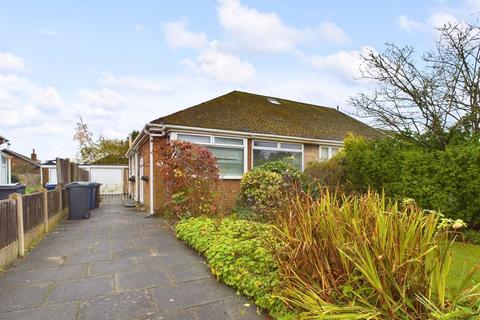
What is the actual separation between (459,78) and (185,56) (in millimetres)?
8142

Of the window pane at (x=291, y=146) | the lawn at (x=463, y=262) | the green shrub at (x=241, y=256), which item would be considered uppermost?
the window pane at (x=291, y=146)

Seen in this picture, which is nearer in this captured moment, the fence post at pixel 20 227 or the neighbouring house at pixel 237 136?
the fence post at pixel 20 227

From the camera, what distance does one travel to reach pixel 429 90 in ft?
26.3

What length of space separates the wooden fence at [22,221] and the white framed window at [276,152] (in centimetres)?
659

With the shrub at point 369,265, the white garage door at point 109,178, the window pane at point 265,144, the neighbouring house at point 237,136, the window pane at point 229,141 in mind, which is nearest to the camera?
the shrub at point 369,265

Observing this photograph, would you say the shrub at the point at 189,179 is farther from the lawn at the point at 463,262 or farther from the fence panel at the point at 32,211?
the lawn at the point at 463,262

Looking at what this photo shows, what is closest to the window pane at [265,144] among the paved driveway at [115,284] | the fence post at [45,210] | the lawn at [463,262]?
the paved driveway at [115,284]

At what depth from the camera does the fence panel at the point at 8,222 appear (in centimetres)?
471

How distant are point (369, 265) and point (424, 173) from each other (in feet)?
18.0

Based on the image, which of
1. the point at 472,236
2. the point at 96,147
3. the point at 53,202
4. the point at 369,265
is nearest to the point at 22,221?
the point at 53,202

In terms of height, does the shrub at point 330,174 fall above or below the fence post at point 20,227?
above

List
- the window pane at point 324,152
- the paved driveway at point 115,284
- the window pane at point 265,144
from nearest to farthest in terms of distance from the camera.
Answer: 1. the paved driveway at point 115,284
2. the window pane at point 265,144
3. the window pane at point 324,152

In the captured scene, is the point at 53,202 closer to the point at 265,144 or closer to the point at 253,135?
the point at 253,135

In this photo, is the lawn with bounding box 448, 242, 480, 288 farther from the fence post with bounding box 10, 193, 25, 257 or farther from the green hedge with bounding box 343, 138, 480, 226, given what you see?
the fence post with bounding box 10, 193, 25, 257
